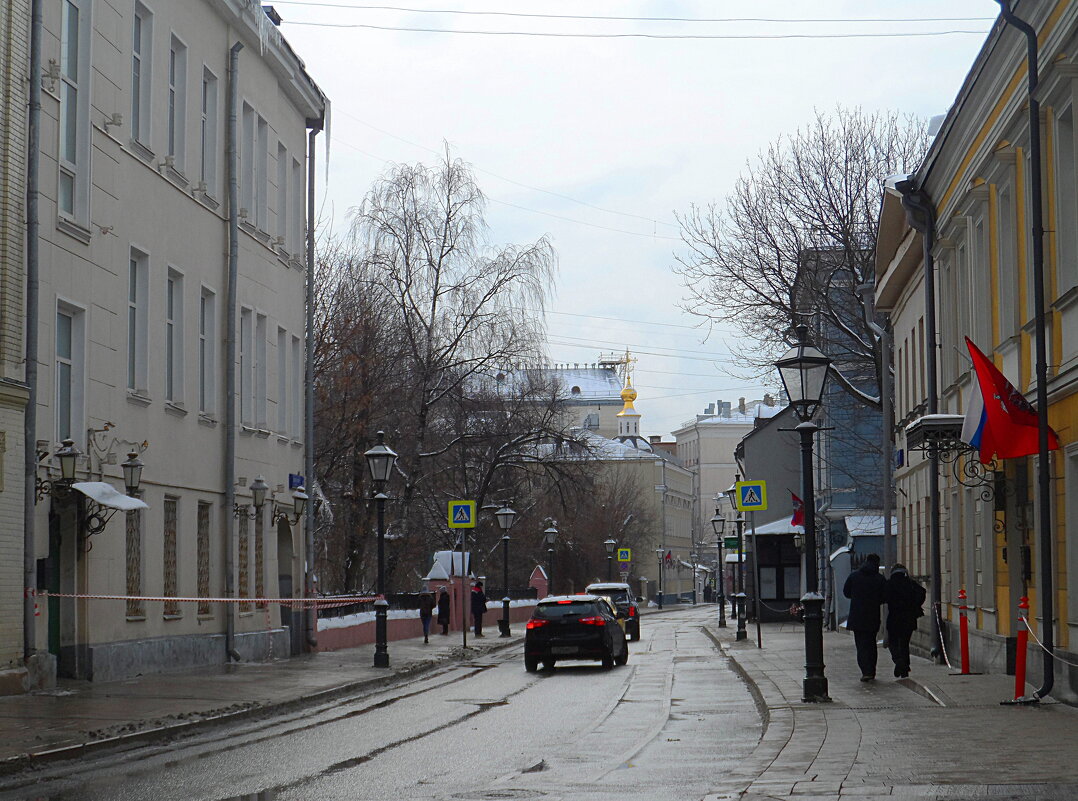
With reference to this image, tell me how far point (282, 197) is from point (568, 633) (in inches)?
465

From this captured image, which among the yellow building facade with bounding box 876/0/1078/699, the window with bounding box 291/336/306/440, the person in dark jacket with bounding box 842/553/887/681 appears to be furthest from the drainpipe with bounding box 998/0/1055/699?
the window with bounding box 291/336/306/440

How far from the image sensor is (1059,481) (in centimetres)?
1697

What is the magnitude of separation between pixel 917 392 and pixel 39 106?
18.4 meters

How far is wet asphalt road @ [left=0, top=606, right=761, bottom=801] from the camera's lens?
36.1 feet

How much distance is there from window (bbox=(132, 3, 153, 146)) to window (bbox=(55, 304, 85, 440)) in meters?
3.97

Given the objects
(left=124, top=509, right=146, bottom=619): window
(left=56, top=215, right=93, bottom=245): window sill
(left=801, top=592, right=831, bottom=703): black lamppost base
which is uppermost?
(left=56, top=215, right=93, bottom=245): window sill

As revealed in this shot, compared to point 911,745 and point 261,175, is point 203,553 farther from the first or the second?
point 911,745

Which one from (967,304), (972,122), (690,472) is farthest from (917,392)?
(690,472)

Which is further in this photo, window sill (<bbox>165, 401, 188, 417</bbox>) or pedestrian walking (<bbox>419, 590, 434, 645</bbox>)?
pedestrian walking (<bbox>419, 590, 434, 645</bbox>)

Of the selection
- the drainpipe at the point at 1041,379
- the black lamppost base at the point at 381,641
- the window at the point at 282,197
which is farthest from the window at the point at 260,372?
the drainpipe at the point at 1041,379

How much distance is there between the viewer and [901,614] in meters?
21.7

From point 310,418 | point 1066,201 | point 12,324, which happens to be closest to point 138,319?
point 12,324

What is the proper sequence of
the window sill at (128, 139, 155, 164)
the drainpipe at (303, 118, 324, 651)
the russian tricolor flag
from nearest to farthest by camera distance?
the russian tricolor flag → the window sill at (128, 139, 155, 164) → the drainpipe at (303, 118, 324, 651)

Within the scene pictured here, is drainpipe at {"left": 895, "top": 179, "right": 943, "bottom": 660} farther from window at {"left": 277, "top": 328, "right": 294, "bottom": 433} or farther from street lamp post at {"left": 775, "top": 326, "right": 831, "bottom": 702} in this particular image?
window at {"left": 277, "top": 328, "right": 294, "bottom": 433}
